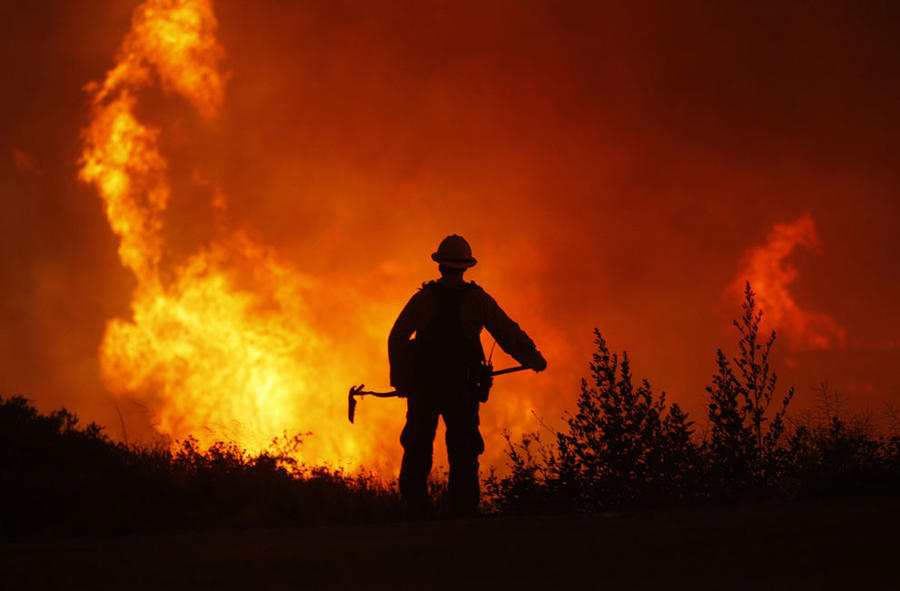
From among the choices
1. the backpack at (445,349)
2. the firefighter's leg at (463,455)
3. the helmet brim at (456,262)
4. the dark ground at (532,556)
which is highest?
the helmet brim at (456,262)

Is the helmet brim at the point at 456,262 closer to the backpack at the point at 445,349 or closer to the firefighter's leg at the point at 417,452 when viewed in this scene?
the backpack at the point at 445,349

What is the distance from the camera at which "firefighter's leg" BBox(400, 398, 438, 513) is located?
Answer: 863cm

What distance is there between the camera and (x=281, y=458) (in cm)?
1142

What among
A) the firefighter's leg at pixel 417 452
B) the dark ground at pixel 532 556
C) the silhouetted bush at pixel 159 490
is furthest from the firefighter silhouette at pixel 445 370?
the dark ground at pixel 532 556

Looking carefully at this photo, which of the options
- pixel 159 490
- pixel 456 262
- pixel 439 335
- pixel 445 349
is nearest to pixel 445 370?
pixel 445 349

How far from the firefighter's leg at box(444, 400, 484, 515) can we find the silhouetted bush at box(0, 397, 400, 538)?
1088mm

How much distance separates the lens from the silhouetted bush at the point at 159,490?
30.5ft

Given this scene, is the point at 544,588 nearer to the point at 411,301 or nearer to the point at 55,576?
the point at 55,576

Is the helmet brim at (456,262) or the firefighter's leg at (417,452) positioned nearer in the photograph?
the firefighter's leg at (417,452)

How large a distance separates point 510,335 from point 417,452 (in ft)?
4.32

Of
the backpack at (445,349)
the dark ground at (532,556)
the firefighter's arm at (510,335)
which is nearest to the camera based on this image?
the dark ground at (532,556)

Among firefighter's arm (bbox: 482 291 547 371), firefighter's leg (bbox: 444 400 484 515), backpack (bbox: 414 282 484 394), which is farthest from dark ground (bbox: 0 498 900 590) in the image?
firefighter's arm (bbox: 482 291 547 371)

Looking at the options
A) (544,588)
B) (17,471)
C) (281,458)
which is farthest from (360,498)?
(544,588)

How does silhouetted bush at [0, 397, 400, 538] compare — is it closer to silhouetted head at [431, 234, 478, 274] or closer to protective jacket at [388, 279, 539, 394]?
protective jacket at [388, 279, 539, 394]
